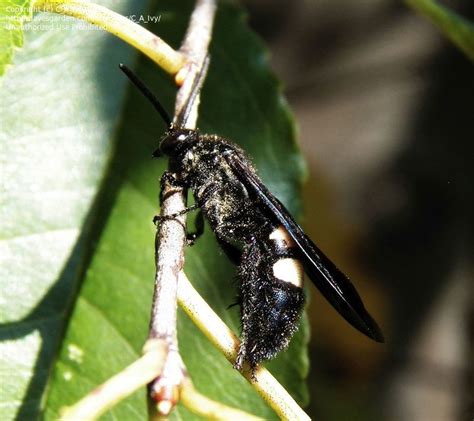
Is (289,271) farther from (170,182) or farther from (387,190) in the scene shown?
(387,190)

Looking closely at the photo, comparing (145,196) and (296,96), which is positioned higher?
(145,196)

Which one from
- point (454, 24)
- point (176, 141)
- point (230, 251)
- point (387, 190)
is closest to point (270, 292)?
point (230, 251)

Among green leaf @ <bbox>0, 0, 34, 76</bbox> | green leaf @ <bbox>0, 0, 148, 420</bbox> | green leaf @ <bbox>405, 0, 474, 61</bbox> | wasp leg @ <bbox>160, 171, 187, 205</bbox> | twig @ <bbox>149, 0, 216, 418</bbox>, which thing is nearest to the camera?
twig @ <bbox>149, 0, 216, 418</bbox>

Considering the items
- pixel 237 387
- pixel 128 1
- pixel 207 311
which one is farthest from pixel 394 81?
pixel 207 311

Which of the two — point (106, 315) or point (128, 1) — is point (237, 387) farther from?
point (128, 1)

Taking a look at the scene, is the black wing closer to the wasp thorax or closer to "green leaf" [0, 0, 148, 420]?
the wasp thorax

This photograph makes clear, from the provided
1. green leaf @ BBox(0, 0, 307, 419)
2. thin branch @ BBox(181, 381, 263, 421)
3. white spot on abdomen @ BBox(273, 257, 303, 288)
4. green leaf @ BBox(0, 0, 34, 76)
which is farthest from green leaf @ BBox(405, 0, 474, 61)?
thin branch @ BBox(181, 381, 263, 421)

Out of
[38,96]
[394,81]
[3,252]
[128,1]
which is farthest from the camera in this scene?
[394,81]

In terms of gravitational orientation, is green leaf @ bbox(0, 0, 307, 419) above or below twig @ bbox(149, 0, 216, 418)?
below
